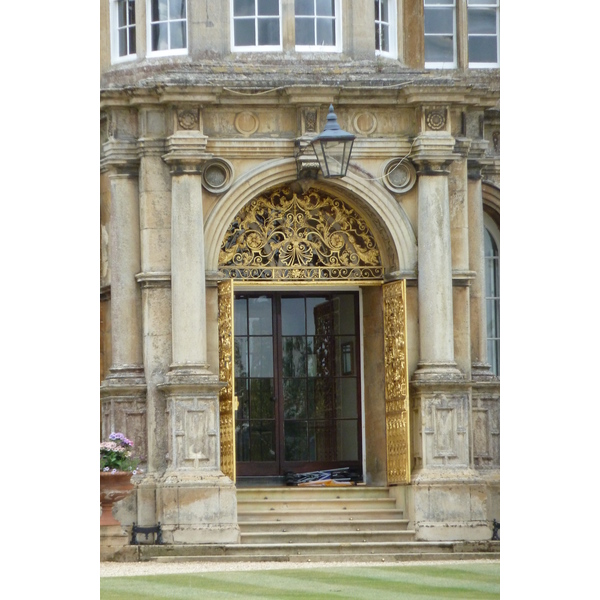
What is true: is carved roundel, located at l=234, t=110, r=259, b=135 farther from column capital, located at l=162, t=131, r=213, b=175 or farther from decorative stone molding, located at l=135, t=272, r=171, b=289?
decorative stone molding, located at l=135, t=272, r=171, b=289

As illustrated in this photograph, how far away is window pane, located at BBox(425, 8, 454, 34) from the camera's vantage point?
64.9 feet

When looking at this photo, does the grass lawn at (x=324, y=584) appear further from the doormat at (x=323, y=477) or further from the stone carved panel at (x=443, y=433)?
the doormat at (x=323, y=477)

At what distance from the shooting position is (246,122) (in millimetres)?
18109

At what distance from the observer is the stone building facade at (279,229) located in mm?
17641

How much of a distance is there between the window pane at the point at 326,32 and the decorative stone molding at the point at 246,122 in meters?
1.25

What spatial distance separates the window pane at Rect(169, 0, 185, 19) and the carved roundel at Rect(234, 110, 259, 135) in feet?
4.61

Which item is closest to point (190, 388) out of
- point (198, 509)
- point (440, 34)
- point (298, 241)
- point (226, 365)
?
point (226, 365)

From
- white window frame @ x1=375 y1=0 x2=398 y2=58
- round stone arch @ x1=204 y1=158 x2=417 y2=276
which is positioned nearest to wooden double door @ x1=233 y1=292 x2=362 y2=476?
round stone arch @ x1=204 y1=158 x2=417 y2=276

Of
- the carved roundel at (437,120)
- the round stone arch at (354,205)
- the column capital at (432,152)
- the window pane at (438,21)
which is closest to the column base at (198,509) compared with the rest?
the round stone arch at (354,205)

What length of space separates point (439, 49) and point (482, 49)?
65 centimetres

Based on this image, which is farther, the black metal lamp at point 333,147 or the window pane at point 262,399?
the window pane at point 262,399

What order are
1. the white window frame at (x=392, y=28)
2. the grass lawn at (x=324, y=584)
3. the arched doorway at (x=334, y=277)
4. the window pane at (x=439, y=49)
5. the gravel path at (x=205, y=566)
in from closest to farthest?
the grass lawn at (x=324, y=584) < the gravel path at (x=205, y=566) < the arched doorway at (x=334, y=277) < the white window frame at (x=392, y=28) < the window pane at (x=439, y=49)
